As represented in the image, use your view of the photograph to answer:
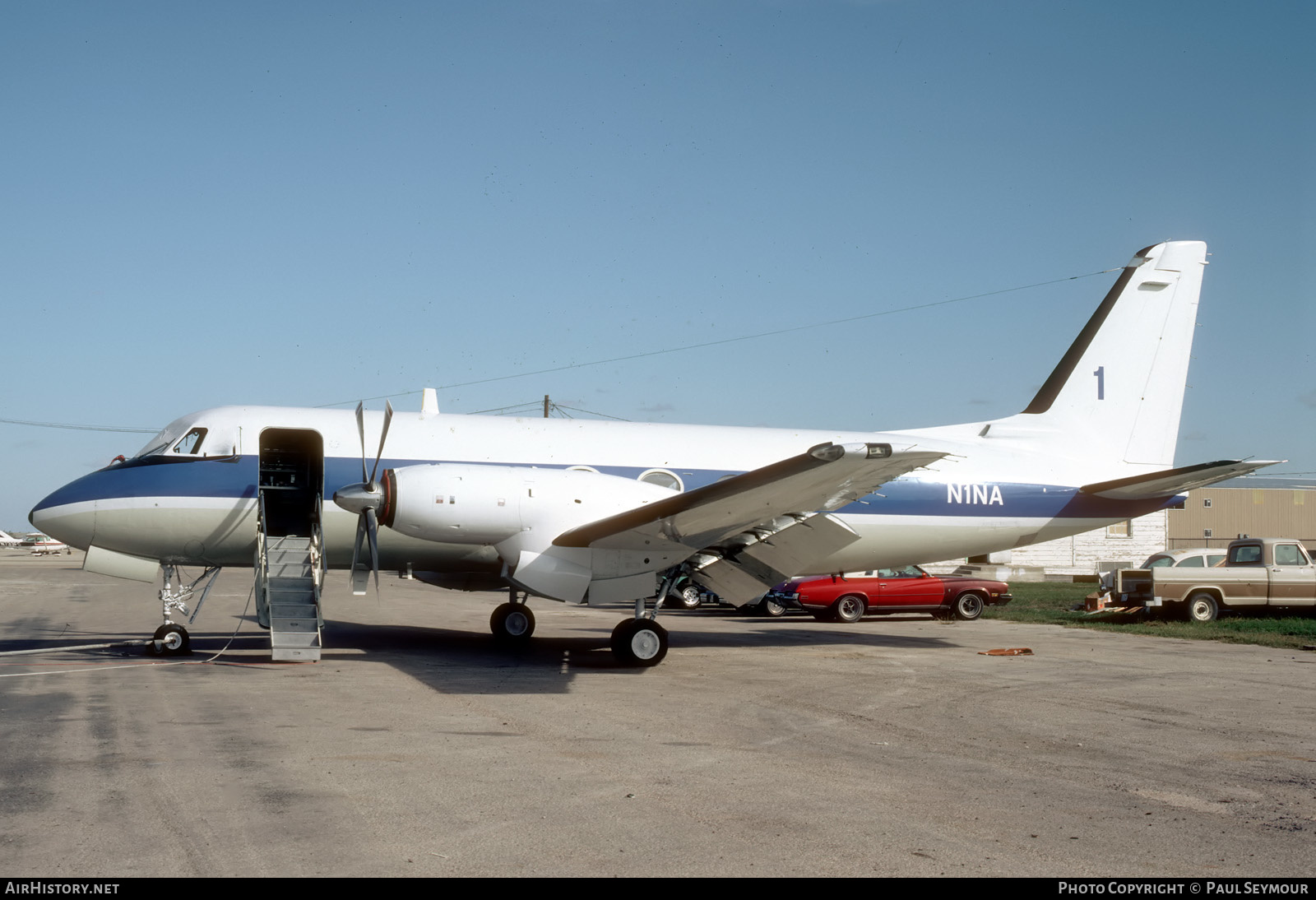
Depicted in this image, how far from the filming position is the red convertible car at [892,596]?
25203 mm

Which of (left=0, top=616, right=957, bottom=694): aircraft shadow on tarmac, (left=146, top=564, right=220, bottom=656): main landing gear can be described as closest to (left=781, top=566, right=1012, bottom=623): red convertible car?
(left=0, top=616, right=957, bottom=694): aircraft shadow on tarmac

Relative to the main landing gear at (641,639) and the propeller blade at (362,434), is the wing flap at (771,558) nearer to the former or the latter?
the main landing gear at (641,639)

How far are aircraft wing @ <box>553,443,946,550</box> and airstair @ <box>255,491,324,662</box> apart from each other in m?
4.01

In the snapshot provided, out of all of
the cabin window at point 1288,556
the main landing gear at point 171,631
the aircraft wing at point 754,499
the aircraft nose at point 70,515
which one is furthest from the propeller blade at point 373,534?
A: the cabin window at point 1288,556

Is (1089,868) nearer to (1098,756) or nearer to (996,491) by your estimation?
(1098,756)

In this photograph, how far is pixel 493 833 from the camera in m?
6.09

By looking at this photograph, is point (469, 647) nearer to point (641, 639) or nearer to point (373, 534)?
point (373, 534)

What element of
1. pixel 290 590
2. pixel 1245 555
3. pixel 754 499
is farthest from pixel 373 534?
pixel 1245 555

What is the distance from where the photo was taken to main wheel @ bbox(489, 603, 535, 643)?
59.6ft

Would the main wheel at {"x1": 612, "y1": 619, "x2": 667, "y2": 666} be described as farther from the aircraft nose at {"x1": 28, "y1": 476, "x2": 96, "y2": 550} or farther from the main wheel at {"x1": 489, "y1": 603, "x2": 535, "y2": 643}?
the aircraft nose at {"x1": 28, "y1": 476, "x2": 96, "y2": 550}

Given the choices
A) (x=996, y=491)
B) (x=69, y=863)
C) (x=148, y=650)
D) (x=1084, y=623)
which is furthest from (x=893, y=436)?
(x=69, y=863)

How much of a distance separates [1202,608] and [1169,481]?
25.9 ft

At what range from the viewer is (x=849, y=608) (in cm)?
2534

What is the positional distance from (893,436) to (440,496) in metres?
8.91
